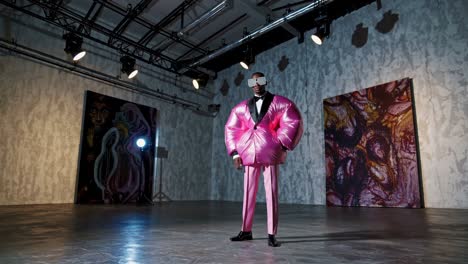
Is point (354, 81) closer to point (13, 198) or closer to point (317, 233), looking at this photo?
point (317, 233)

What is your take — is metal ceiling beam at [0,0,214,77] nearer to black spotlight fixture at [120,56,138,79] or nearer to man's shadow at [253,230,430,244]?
black spotlight fixture at [120,56,138,79]

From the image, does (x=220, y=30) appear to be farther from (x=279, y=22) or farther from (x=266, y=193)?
(x=266, y=193)

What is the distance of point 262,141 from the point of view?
7.56 feet

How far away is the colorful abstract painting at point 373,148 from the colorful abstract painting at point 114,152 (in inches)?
188

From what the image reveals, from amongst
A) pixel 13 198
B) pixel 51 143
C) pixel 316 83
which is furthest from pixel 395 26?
pixel 13 198

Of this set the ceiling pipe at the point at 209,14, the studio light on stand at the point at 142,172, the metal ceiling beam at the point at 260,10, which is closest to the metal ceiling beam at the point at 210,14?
the ceiling pipe at the point at 209,14

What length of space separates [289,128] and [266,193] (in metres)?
0.53

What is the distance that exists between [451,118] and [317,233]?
15.3ft

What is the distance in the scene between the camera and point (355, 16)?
7.27 metres

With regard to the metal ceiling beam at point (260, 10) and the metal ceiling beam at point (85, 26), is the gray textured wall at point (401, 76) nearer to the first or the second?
the metal ceiling beam at point (260, 10)

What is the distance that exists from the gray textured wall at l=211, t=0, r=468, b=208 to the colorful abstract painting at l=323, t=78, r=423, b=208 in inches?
8.1

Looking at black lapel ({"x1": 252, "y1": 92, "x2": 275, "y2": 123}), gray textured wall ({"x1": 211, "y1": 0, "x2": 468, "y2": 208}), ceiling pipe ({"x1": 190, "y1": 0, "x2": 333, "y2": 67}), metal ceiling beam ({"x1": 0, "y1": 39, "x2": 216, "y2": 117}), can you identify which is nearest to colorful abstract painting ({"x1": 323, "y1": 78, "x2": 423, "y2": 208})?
gray textured wall ({"x1": 211, "y1": 0, "x2": 468, "y2": 208})

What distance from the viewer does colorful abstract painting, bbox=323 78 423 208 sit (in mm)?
5953

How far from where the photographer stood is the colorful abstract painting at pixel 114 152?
7.07m
